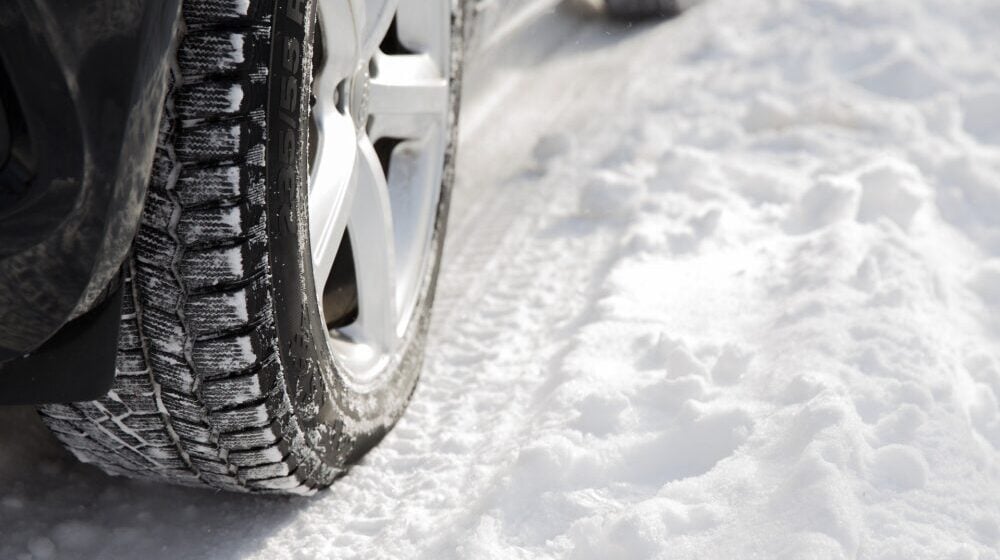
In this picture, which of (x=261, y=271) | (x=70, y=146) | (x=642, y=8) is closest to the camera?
(x=70, y=146)

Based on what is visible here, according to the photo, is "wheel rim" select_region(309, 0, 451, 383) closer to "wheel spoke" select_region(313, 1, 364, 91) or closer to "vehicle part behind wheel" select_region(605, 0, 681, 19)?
"wheel spoke" select_region(313, 1, 364, 91)

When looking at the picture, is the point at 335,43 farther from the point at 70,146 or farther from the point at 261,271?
the point at 70,146

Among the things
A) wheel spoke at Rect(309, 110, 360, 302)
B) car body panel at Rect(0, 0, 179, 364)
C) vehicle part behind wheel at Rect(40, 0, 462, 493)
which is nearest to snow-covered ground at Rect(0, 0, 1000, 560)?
vehicle part behind wheel at Rect(40, 0, 462, 493)

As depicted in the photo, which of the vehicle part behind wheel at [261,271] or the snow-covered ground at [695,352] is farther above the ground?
the vehicle part behind wheel at [261,271]

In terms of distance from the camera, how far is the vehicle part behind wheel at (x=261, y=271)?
3.50ft

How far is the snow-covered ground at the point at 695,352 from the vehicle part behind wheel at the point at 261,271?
0.49 feet

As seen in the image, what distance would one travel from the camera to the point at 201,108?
3.44 feet

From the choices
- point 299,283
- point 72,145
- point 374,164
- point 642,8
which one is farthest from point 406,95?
point 642,8

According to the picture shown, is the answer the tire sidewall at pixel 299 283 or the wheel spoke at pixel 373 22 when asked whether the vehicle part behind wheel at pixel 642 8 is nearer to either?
the wheel spoke at pixel 373 22

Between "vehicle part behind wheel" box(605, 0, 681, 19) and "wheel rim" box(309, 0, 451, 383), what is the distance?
216 centimetres

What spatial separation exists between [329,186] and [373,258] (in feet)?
0.84

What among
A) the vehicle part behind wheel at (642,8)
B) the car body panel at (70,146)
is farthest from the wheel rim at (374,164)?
the vehicle part behind wheel at (642,8)

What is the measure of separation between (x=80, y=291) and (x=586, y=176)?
1.93m

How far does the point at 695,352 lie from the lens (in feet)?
5.97
